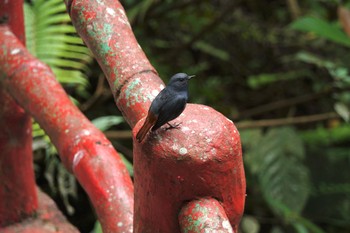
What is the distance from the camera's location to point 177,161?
1.56 feet

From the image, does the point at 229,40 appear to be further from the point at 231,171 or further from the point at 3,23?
the point at 231,171

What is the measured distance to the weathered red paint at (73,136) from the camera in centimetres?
66

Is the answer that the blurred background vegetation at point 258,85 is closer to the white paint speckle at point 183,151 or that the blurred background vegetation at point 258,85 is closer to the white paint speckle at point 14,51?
the white paint speckle at point 14,51

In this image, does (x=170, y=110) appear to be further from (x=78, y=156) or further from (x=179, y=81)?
(x=78, y=156)

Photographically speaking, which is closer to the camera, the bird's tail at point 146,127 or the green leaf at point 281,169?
the bird's tail at point 146,127

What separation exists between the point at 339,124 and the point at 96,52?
2321 millimetres

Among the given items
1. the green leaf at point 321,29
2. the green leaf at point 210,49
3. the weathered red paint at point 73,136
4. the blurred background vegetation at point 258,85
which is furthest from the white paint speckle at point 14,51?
the green leaf at point 210,49

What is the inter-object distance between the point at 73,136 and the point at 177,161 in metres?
0.27

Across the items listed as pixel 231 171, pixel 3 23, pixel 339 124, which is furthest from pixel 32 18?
pixel 339 124

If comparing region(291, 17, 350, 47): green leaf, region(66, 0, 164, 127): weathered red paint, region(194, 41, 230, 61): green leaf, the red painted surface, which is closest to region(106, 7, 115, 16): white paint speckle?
region(66, 0, 164, 127): weathered red paint

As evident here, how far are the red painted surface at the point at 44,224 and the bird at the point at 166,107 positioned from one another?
0.40 meters

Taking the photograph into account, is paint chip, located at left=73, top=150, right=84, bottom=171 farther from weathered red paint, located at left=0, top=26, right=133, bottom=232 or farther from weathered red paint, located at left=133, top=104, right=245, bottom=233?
weathered red paint, located at left=133, top=104, right=245, bottom=233

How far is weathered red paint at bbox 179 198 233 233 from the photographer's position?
0.46 metres

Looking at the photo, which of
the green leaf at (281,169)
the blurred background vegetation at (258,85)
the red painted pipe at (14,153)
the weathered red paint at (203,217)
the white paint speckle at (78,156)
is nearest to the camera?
the weathered red paint at (203,217)
